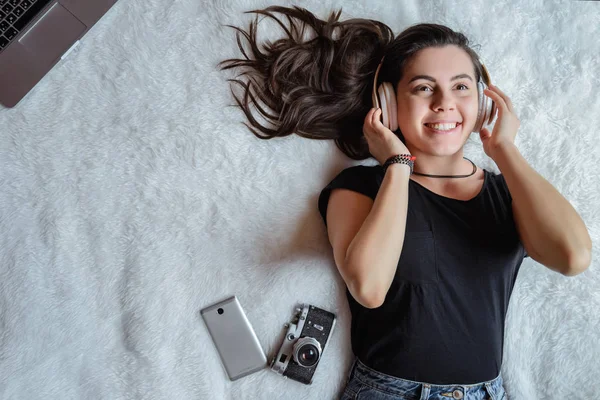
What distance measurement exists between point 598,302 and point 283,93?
900mm

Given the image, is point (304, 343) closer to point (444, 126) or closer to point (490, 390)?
point (490, 390)

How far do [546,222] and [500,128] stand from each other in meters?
0.23

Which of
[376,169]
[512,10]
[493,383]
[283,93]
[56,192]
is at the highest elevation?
[512,10]

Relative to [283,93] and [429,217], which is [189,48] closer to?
[283,93]

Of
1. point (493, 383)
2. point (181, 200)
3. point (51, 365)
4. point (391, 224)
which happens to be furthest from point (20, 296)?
point (493, 383)

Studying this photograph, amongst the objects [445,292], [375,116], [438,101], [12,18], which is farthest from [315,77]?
[12,18]

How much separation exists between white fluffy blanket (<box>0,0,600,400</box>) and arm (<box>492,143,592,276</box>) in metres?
0.22

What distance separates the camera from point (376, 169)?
113 cm

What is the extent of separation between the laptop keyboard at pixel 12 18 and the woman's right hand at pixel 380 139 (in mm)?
800

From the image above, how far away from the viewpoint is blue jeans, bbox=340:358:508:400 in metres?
1.02

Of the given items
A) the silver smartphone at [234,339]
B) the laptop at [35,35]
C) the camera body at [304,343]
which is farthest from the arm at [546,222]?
the laptop at [35,35]

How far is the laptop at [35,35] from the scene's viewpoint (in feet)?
3.74

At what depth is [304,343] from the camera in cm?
112

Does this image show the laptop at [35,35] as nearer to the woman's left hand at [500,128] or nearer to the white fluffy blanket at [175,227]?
the white fluffy blanket at [175,227]
